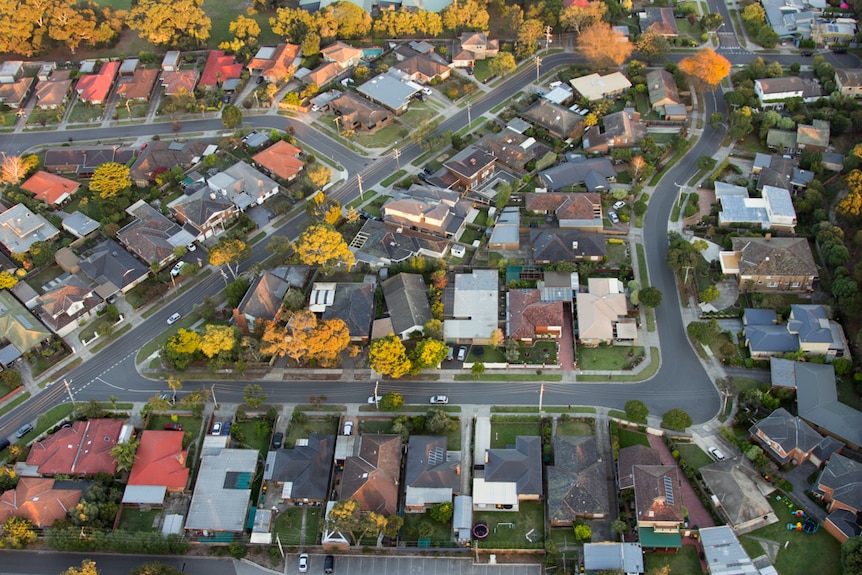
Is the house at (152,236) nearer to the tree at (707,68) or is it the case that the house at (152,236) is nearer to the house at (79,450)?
the house at (79,450)

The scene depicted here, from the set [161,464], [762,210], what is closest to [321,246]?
[161,464]

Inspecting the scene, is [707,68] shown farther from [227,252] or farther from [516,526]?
[516,526]

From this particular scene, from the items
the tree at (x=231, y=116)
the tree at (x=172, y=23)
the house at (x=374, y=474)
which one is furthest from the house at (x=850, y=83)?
the tree at (x=172, y=23)

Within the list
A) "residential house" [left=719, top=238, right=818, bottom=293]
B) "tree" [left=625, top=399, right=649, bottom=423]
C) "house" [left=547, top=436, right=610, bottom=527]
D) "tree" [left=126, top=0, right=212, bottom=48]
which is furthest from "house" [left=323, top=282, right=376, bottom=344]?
"tree" [left=126, top=0, right=212, bottom=48]

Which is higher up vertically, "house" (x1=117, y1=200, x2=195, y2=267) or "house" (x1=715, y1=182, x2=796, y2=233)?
"house" (x1=715, y1=182, x2=796, y2=233)

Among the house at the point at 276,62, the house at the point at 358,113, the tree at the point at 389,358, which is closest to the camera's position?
the tree at the point at 389,358

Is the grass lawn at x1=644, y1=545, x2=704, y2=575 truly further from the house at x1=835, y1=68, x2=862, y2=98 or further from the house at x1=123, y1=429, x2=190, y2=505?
the house at x1=835, y1=68, x2=862, y2=98

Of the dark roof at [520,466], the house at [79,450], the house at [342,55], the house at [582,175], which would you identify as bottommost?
the house at [79,450]
